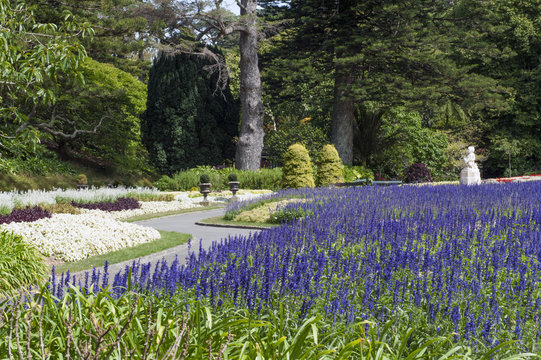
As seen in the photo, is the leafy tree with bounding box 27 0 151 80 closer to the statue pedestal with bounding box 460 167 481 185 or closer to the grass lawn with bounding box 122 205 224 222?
the grass lawn with bounding box 122 205 224 222

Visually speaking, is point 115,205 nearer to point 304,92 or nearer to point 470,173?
point 470,173

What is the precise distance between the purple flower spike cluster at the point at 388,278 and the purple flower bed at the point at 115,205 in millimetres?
10595

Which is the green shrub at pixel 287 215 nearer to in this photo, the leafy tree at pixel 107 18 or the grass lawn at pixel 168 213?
the grass lawn at pixel 168 213

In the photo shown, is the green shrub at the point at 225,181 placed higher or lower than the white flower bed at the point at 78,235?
higher

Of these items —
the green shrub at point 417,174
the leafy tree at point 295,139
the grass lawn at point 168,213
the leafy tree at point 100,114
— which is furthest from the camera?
the leafy tree at point 295,139

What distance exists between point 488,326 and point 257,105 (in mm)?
23975

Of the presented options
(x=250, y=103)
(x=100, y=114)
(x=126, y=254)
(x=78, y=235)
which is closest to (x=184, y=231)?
(x=78, y=235)

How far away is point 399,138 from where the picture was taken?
3120 cm

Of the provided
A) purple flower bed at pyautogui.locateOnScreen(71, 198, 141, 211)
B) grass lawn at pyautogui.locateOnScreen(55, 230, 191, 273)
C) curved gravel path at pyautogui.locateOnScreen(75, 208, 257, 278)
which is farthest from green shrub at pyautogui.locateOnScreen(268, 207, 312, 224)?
purple flower bed at pyautogui.locateOnScreen(71, 198, 141, 211)

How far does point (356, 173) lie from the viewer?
27.6 metres

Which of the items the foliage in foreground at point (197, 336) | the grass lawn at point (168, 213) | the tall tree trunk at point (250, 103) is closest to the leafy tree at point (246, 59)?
the tall tree trunk at point (250, 103)

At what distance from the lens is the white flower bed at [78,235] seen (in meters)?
9.04

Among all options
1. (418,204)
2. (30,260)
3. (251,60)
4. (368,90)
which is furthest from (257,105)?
(30,260)

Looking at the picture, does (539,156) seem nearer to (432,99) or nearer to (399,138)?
(399,138)
